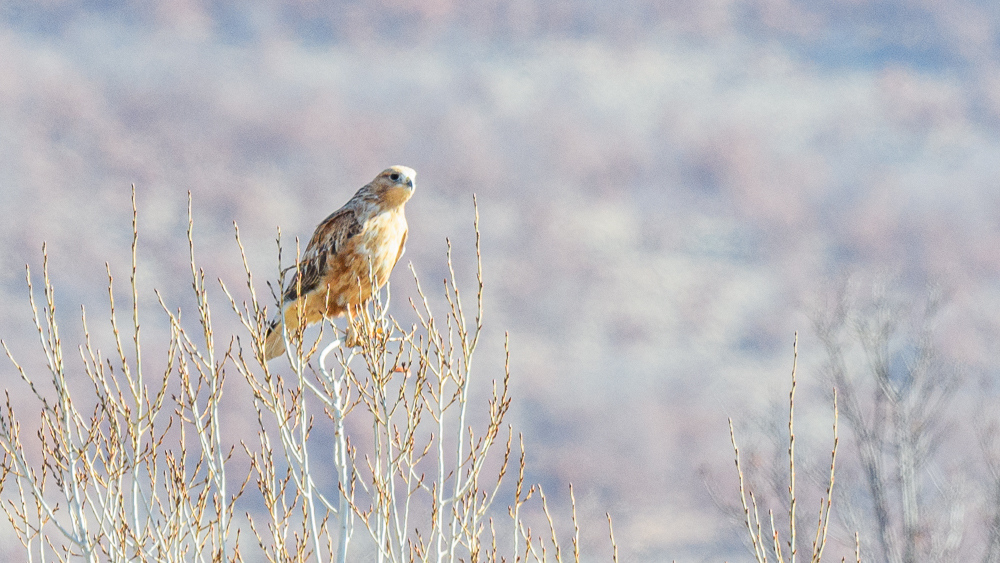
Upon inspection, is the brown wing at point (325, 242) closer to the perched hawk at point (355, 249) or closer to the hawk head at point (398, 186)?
the perched hawk at point (355, 249)

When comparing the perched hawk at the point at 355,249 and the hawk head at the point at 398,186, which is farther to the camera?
the hawk head at the point at 398,186

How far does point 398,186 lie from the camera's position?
607 centimetres

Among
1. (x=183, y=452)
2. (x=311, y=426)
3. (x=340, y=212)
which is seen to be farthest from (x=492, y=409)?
(x=340, y=212)

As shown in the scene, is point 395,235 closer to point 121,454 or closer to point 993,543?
point 121,454

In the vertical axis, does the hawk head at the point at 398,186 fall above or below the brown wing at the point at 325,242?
above

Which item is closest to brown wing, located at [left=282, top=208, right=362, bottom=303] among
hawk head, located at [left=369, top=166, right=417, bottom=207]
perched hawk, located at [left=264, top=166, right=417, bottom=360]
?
perched hawk, located at [left=264, top=166, right=417, bottom=360]

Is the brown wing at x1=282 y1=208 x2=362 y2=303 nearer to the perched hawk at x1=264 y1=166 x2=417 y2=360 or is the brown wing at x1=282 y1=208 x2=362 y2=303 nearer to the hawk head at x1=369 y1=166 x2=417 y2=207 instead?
the perched hawk at x1=264 y1=166 x2=417 y2=360

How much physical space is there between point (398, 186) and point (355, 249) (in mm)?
517

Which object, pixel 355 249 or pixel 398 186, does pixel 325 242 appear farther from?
pixel 398 186

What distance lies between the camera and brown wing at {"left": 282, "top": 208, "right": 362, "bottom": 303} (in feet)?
19.8

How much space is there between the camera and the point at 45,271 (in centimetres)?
471

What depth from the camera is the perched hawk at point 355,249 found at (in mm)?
5879

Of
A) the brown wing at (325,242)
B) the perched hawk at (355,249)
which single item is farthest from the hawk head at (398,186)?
the brown wing at (325,242)

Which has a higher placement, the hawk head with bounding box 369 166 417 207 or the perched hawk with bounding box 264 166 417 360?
the hawk head with bounding box 369 166 417 207
